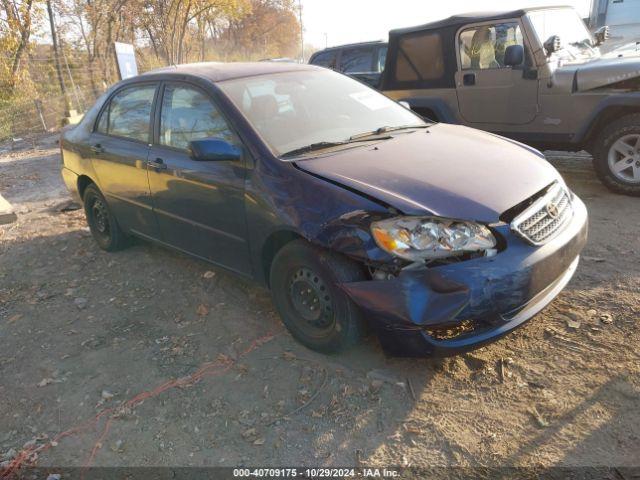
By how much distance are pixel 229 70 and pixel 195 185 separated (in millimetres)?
952

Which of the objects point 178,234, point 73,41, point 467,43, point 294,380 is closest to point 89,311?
point 178,234

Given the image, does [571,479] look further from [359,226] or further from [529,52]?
[529,52]

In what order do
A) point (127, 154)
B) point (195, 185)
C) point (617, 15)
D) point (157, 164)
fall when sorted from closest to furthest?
point (195, 185), point (157, 164), point (127, 154), point (617, 15)

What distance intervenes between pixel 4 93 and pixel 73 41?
3.85m

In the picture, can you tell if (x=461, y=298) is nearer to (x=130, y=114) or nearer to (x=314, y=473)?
(x=314, y=473)

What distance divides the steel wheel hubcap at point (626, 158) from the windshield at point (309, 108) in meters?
2.60

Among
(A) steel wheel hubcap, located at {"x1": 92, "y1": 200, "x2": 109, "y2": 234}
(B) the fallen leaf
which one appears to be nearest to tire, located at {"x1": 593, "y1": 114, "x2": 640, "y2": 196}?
(A) steel wheel hubcap, located at {"x1": 92, "y1": 200, "x2": 109, "y2": 234}

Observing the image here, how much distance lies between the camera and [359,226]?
8.54 ft

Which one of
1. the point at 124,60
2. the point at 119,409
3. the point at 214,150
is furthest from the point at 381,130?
the point at 124,60

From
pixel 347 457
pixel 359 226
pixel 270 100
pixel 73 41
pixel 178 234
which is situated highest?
pixel 73 41

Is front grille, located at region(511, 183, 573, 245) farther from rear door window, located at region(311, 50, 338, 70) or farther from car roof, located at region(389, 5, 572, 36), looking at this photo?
rear door window, located at region(311, 50, 338, 70)

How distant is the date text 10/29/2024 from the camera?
2.27 meters

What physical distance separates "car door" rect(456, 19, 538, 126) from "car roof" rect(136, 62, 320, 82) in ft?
8.79

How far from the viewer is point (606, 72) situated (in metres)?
5.20
